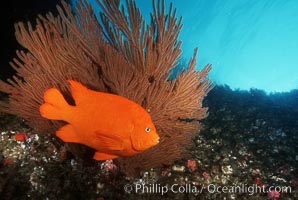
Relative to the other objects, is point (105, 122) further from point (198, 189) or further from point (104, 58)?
point (198, 189)

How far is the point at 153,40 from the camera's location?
3.38m

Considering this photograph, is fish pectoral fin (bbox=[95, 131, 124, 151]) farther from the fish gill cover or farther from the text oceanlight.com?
the text oceanlight.com

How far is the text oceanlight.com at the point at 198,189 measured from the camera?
3.40m

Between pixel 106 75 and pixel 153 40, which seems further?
pixel 153 40

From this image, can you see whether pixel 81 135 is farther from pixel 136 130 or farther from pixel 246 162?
pixel 246 162

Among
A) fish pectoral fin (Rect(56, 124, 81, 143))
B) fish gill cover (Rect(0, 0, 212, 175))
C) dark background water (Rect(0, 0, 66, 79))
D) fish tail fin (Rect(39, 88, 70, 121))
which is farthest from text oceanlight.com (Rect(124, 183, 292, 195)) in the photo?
dark background water (Rect(0, 0, 66, 79))

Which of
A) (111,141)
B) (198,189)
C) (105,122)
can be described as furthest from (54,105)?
(198,189)

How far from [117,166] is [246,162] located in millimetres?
2365

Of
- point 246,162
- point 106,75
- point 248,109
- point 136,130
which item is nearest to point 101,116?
point 136,130

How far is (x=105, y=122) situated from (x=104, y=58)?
49.8 inches

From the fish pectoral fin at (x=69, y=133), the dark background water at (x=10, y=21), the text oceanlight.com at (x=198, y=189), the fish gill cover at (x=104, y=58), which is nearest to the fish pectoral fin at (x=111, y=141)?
the fish pectoral fin at (x=69, y=133)

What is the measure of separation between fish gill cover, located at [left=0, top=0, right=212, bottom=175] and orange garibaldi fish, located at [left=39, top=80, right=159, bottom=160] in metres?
0.67

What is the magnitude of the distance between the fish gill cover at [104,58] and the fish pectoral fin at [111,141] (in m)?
0.93

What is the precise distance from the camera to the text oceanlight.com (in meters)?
3.40
